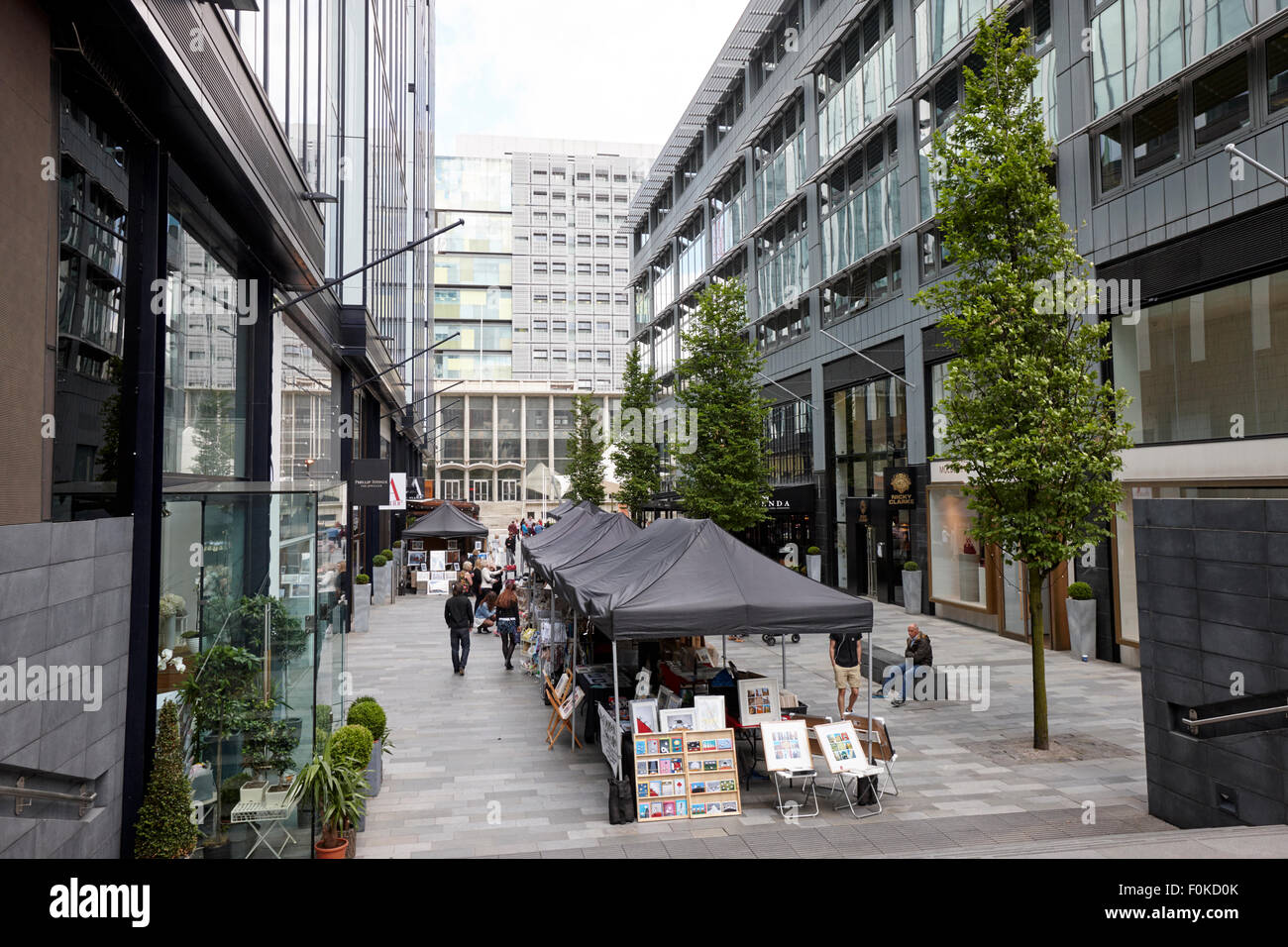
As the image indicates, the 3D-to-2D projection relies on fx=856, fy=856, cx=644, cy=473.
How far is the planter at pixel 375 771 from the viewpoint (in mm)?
9516

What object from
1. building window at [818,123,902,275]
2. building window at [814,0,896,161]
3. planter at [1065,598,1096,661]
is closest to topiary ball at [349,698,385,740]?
planter at [1065,598,1096,661]

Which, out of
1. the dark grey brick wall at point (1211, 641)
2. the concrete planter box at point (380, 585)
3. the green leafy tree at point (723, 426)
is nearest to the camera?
the dark grey brick wall at point (1211, 641)

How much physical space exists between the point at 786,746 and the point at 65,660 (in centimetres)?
685

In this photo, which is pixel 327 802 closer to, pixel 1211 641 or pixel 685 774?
pixel 685 774

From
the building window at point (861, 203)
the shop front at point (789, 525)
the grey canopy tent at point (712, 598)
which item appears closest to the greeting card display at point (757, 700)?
the grey canopy tent at point (712, 598)

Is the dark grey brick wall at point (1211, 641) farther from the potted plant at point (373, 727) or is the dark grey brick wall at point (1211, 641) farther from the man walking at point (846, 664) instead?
the potted plant at point (373, 727)

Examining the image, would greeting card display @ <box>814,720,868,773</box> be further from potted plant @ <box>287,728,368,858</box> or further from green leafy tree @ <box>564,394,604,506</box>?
green leafy tree @ <box>564,394,604,506</box>

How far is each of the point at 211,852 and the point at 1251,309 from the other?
58.0 feet

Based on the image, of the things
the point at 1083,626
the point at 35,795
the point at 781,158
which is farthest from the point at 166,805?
the point at 781,158

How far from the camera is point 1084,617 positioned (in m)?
18.4

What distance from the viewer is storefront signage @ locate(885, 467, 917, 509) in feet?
86.6

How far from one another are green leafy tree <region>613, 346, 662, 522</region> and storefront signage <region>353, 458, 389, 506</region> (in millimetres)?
14961

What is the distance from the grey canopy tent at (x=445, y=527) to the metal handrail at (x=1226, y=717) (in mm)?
24480
